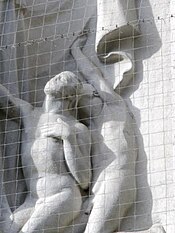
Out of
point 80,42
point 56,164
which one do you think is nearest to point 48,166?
point 56,164

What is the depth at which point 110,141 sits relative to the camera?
3.75 metres

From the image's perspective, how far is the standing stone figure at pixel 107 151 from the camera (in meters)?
3.61

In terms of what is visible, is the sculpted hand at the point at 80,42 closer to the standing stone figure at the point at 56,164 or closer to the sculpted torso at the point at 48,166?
the standing stone figure at the point at 56,164

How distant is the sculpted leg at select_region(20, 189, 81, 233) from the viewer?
3.60m

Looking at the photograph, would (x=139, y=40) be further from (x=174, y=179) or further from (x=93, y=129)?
(x=174, y=179)

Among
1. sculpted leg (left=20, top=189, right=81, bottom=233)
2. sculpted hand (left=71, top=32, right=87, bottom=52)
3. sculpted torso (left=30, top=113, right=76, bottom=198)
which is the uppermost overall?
sculpted hand (left=71, top=32, right=87, bottom=52)

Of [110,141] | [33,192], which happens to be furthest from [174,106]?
[33,192]

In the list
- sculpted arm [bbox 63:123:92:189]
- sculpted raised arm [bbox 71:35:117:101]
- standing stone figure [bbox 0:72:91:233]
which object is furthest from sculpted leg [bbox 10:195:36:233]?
sculpted raised arm [bbox 71:35:117:101]

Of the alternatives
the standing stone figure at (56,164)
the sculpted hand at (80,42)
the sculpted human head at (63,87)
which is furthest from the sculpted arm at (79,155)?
the sculpted hand at (80,42)

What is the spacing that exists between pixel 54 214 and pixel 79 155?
223 millimetres

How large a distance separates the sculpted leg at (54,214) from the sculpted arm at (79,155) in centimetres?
8

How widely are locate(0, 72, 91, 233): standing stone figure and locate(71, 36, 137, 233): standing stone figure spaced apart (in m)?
0.04

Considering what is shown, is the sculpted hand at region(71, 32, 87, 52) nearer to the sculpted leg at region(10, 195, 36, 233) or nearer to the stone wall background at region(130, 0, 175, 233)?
the stone wall background at region(130, 0, 175, 233)

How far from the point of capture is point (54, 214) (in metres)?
3.61
